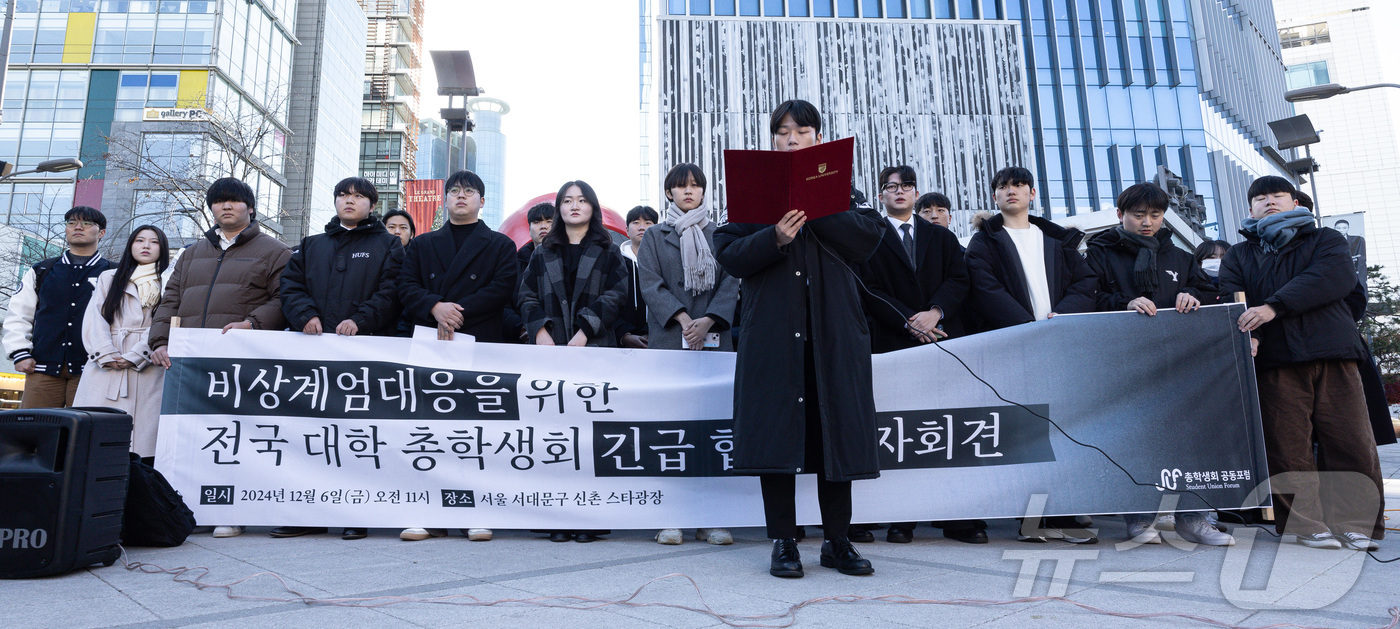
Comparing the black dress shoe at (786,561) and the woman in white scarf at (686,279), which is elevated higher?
the woman in white scarf at (686,279)

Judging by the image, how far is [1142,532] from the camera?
3812 mm

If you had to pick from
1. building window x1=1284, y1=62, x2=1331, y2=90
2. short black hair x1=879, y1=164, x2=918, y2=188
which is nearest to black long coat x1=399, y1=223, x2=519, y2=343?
short black hair x1=879, y1=164, x2=918, y2=188

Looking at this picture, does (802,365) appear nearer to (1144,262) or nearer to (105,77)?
(1144,262)

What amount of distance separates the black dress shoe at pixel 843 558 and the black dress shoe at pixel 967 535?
102cm

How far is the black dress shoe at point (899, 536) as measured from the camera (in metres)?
3.86

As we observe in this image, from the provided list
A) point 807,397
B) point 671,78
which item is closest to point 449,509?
point 807,397

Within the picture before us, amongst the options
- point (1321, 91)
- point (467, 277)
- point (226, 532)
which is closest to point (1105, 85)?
point (1321, 91)

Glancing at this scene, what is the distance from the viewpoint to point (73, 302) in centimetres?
512

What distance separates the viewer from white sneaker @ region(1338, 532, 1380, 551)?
3555mm

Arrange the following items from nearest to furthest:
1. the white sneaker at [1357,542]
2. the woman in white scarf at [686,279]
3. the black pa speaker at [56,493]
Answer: the black pa speaker at [56,493] → the white sneaker at [1357,542] → the woman in white scarf at [686,279]

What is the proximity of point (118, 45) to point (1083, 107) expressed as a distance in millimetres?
49934

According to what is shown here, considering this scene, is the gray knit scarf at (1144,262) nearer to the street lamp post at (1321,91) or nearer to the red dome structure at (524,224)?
the red dome structure at (524,224)

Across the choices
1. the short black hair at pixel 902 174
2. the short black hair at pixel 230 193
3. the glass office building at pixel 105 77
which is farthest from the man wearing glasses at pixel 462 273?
the glass office building at pixel 105 77

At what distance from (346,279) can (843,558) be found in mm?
3178
